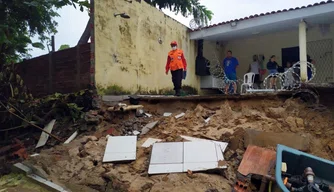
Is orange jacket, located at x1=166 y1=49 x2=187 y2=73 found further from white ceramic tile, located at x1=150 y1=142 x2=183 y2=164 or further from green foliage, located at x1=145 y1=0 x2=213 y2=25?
green foliage, located at x1=145 y1=0 x2=213 y2=25

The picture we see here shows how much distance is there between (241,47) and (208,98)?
19.4 feet

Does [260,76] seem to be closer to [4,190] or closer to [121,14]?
[121,14]

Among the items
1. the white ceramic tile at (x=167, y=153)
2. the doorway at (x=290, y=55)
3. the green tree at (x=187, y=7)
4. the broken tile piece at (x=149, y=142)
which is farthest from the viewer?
the green tree at (x=187, y=7)

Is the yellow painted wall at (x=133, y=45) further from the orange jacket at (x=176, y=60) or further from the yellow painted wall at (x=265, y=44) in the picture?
the yellow painted wall at (x=265, y=44)

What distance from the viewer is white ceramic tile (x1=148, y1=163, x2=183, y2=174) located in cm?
438

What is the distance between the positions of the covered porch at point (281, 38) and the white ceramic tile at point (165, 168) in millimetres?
5595

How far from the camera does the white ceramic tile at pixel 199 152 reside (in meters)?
4.52

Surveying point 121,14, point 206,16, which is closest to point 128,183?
point 121,14

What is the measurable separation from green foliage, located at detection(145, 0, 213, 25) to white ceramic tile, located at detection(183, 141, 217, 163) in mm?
10922

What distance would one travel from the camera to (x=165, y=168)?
14.6 ft

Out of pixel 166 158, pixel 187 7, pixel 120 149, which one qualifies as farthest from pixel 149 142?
pixel 187 7

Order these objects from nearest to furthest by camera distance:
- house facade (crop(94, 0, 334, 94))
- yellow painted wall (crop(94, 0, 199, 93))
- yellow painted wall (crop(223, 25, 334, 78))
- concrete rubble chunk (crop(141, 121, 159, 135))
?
1. concrete rubble chunk (crop(141, 121, 159, 135))
2. yellow painted wall (crop(94, 0, 199, 93))
3. house facade (crop(94, 0, 334, 94))
4. yellow painted wall (crop(223, 25, 334, 78))

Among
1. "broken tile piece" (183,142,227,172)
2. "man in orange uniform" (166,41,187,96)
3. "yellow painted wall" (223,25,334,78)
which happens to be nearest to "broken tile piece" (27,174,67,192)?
"broken tile piece" (183,142,227,172)

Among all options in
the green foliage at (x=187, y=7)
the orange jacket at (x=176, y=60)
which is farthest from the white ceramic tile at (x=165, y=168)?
the green foliage at (x=187, y=7)
